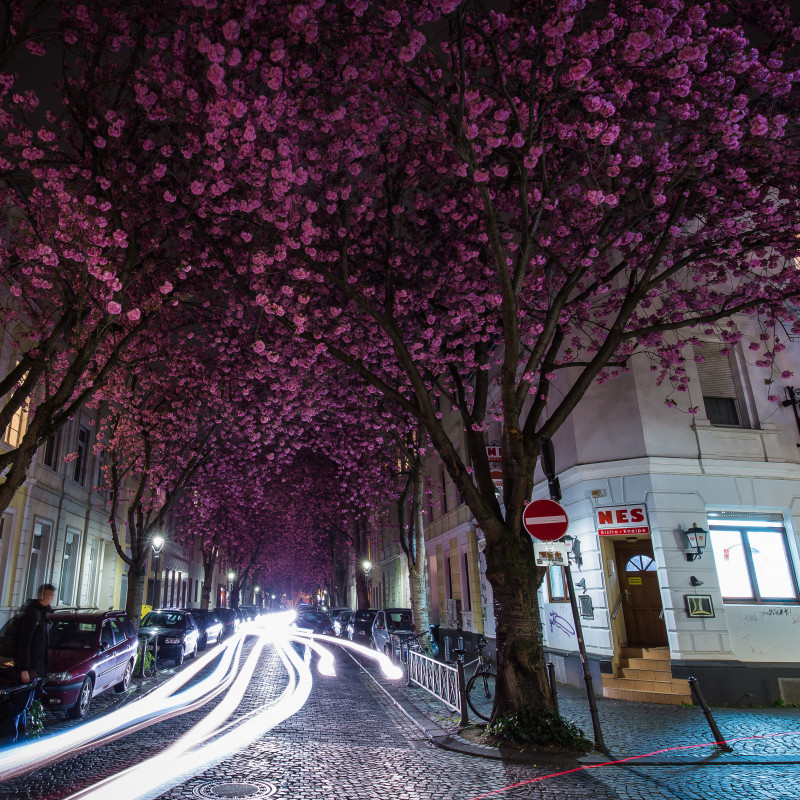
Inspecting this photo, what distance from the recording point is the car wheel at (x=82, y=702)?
10.6 m

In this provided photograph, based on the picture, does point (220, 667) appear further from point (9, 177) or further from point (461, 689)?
point (9, 177)

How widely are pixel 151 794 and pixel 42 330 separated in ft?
25.8

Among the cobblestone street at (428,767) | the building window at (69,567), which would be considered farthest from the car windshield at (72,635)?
the building window at (69,567)

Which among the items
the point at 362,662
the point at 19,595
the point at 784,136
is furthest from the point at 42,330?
the point at 362,662

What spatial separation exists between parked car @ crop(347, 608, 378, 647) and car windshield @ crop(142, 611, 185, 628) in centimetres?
994

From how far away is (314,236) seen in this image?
428 inches

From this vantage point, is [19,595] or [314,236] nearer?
[314,236]

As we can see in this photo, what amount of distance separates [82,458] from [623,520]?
69.2 feet

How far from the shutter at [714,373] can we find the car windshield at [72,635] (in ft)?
45.3

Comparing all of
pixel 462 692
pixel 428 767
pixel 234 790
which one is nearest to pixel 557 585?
pixel 462 692

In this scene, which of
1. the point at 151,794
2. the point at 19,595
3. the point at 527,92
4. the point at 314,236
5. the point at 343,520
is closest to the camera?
the point at 151,794

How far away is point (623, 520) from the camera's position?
13336 millimetres

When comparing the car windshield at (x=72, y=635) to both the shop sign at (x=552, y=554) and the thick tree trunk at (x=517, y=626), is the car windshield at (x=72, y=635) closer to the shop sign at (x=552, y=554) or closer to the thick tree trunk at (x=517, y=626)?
the thick tree trunk at (x=517, y=626)

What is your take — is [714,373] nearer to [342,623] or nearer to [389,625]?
[389,625]
